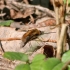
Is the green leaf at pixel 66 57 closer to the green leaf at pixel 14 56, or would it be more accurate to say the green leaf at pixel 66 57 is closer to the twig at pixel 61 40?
the twig at pixel 61 40

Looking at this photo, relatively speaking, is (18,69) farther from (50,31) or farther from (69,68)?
(50,31)

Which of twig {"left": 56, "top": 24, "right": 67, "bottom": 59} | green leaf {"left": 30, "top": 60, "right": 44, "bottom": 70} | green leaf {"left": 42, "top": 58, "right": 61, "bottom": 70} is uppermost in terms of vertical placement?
twig {"left": 56, "top": 24, "right": 67, "bottom": 59}

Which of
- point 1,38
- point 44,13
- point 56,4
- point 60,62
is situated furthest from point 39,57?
point 44,13

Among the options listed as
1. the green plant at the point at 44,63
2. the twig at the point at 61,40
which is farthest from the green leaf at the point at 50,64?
the twig at the point at 61,40

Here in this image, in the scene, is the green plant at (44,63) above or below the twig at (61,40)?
below

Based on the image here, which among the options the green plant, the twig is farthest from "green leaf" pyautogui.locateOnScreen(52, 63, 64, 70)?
the twig

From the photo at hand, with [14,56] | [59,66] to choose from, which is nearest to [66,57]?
[59,66]

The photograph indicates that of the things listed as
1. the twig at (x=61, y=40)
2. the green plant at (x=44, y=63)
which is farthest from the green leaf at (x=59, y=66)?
the twig at (x=61, y=40)

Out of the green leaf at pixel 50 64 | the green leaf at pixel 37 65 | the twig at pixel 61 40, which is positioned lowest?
the green leaf at pixel 37 65

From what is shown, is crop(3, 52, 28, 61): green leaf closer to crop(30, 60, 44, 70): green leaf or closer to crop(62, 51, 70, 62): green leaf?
crop(30, 60, 44, 70): green leaf

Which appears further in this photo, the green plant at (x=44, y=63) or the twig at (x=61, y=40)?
the twig at (x=61, y=40)

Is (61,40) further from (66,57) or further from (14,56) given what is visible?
(14,56)
